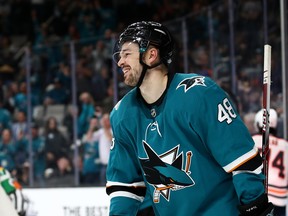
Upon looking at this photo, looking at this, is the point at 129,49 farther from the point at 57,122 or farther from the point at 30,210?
the point at 57,122

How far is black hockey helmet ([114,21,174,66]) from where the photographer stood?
2.35 meters

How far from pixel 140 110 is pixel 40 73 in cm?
440

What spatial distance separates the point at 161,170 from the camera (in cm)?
231

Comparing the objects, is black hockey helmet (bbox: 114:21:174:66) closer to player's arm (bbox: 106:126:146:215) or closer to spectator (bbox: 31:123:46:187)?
player's arm (bbox: 106:126:146:215)

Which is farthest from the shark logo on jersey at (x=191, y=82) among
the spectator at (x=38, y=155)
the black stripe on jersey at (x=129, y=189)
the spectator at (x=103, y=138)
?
the spectator at (x=38, y=155)

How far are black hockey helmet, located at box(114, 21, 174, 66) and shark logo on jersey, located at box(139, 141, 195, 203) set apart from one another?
0.29 metres

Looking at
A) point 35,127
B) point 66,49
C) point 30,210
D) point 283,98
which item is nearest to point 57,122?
point 35,127

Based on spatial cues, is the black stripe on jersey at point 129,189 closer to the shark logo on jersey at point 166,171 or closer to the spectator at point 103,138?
the shark logo on jersey at point 166,171

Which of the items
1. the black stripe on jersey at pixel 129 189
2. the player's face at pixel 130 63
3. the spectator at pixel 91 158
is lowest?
the spectator at pixel 91 158

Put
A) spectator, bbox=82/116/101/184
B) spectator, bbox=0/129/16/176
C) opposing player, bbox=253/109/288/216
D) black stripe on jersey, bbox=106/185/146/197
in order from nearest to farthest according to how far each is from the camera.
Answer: black stripe on jersey, bbox=106/185/146/197 → opposing player, bbox=253/109/288/216 → spectator, bbox=82/116/101/184 → spectator, bbox=0/129/16/176

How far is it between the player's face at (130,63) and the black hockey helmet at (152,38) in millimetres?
21

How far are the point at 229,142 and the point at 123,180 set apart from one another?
455 mm

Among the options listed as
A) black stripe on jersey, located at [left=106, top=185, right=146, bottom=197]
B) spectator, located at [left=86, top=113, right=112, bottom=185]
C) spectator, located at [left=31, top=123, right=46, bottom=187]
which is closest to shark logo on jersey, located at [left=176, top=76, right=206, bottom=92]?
black stripe on jersey, located at [left=106, top=185, right=146, bottom=197]

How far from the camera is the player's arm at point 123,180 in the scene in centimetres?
243
